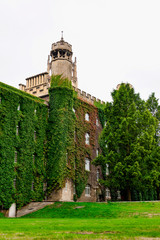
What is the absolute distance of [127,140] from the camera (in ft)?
94.6

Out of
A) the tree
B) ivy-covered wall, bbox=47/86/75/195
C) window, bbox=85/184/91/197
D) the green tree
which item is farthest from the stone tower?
window, bbox=85/184/91/197

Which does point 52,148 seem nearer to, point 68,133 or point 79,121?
point 68,133

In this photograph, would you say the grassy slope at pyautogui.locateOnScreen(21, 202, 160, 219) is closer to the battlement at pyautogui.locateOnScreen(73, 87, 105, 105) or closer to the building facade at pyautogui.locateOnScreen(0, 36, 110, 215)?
the building facade at pyautogui.locateOnScreen(0, 36, 110, 215)

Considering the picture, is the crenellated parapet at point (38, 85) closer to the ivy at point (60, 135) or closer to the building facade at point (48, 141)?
the building facade at point (48, 141)

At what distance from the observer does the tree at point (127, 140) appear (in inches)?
1086

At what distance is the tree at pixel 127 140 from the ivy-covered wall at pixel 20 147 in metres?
6.13

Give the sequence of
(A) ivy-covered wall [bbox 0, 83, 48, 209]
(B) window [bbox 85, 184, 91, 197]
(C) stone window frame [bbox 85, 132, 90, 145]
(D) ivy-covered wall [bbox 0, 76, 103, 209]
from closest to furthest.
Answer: (A) ivy-covered wall [bbox 0, 83, 48, 209] < (D) ivy-covered wall [bbox 0, 76, 103, 209] < (B) window [bbox 85, 184, 91, 197] < (C) stone window frame [bbox 85, 132, 90, 145]

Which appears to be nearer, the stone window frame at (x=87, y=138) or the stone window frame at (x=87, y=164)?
the stone window frame at (x=87, y=164)

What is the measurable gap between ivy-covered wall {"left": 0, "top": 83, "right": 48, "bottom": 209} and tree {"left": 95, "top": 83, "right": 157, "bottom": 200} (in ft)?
20.1

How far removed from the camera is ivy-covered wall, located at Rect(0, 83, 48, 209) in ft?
87.1

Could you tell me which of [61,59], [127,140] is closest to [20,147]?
[127,140]

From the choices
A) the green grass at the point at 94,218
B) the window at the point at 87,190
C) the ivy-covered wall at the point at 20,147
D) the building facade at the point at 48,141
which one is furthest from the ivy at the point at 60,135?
the green grass at the point at 94,218

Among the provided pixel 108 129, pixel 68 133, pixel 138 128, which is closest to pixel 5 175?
pixel 68 133

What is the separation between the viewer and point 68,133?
32.2 meters
